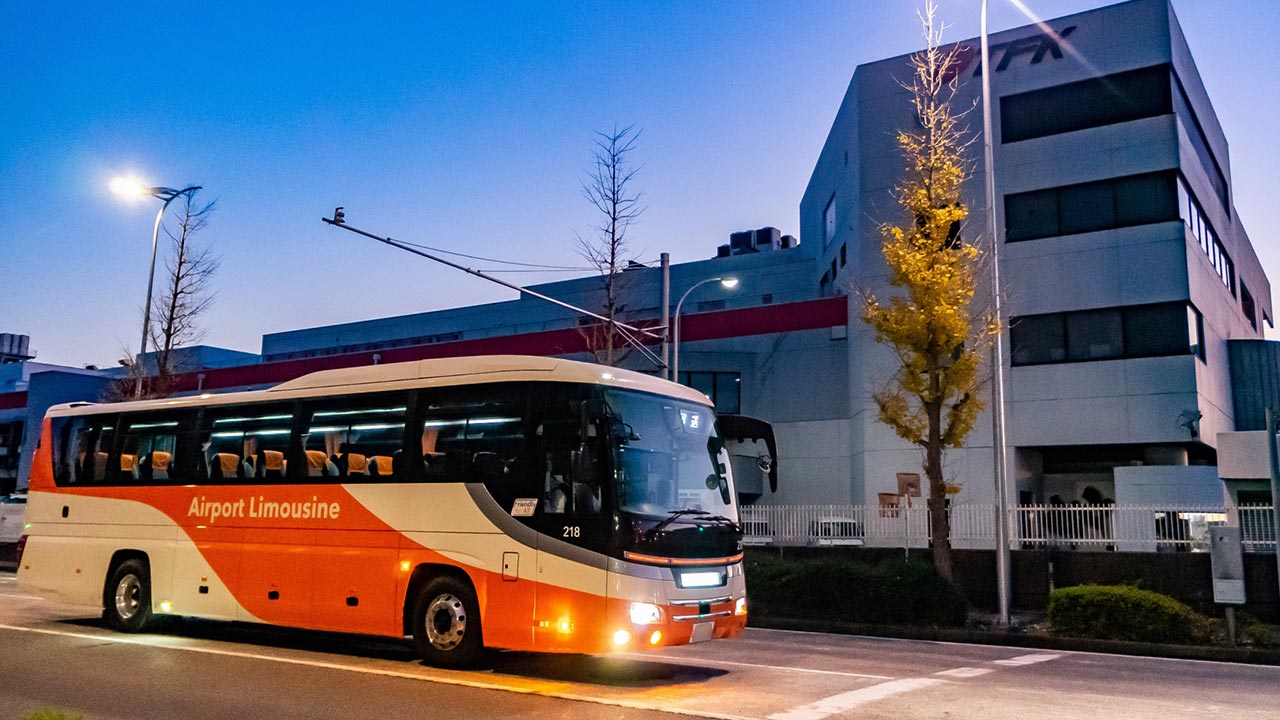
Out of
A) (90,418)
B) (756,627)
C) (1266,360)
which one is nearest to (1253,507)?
(756,627)

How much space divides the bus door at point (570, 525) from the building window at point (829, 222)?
104 ft

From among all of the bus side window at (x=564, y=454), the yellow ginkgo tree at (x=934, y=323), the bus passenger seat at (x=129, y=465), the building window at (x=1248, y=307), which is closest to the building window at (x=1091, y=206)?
the yellow ginkgo tree at (x=934, y=323)

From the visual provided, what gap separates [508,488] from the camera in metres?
10.5

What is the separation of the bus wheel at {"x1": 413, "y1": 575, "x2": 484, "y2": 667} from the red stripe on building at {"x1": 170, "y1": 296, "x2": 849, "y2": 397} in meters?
24.2

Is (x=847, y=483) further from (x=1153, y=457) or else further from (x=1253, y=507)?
(x=1253, y=507)

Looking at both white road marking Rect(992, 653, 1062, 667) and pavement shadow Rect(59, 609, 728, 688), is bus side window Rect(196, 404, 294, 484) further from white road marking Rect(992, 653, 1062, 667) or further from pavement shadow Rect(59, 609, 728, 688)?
white road marking Rect(992, 653, 1062, 667)

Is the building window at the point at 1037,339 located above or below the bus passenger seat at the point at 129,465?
above

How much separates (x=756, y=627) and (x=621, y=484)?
992 centimetres

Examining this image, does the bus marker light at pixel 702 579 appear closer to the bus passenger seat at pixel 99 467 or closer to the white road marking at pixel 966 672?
the white road marking at pixel 966 672

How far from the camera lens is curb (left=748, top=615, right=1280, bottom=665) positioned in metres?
14.7

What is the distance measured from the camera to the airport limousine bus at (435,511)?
32.3 ft

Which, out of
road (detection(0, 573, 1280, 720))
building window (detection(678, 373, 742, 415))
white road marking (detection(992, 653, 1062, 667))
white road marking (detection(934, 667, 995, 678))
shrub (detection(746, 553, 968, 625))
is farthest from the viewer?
building window (detection(678, 373, 742, 415))

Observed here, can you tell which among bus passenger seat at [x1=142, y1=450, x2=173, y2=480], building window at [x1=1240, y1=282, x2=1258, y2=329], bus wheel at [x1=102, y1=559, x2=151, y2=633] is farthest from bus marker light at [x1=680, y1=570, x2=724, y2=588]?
building window at [x1=1240, y1=282, x2=1258, y2=329]

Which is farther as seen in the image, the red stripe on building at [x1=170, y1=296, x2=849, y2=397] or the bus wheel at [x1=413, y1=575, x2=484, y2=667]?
the red stripe on building at [x1=170, y1=296, x2=849, y2=397]
